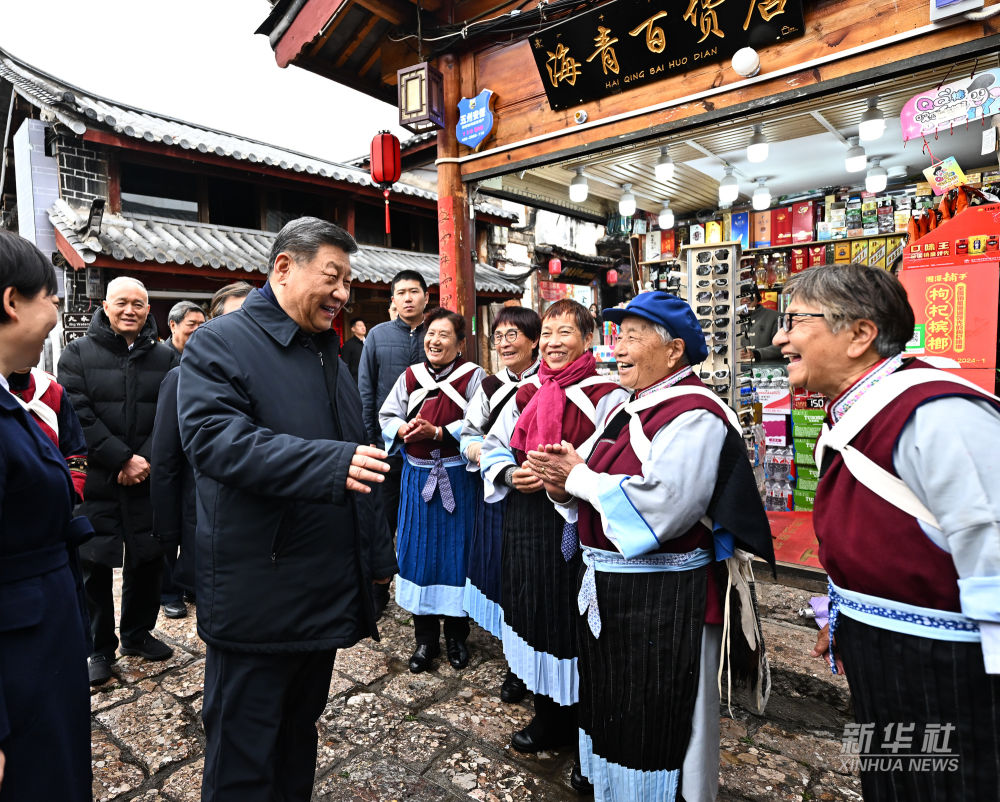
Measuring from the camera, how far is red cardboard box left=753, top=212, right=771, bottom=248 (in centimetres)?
749

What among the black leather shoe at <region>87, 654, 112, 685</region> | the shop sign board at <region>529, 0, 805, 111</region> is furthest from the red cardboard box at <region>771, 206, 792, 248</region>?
the black leather shoe at <region>87, 654, 112, 685</region>

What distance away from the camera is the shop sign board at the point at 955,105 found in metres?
3.47

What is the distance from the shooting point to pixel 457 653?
12.3 ft

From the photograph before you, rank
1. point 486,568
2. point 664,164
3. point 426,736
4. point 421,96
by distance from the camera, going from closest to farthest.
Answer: point 426,736 < point 486,568 < point 421,96 < point 664,164

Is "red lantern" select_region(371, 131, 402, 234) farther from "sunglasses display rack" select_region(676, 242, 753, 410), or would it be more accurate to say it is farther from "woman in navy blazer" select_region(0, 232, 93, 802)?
"woman in navy blazer" select_region(0, 232, 93, 802)

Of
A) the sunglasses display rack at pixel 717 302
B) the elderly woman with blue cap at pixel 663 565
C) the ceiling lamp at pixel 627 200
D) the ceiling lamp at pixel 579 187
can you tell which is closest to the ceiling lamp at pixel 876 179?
the sunglasses display rack at pixel 717 302

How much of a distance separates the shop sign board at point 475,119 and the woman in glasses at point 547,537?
3298 mm

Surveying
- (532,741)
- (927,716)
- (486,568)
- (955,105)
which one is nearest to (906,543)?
(927,716)

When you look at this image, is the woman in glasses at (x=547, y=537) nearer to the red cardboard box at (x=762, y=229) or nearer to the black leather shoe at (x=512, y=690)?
the black leather shoe at (x=512, y=690)

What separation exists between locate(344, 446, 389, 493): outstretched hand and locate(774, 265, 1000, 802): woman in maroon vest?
4.57ft

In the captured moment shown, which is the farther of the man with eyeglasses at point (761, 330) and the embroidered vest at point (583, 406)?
the man with eyeglasses at point (761, 330)

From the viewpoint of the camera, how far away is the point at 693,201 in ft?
25.8

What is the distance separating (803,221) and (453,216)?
456 cm

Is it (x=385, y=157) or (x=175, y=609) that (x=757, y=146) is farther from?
(x=175, y=609)
